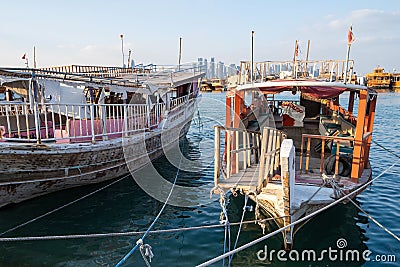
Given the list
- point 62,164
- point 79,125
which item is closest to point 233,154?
point 62,164

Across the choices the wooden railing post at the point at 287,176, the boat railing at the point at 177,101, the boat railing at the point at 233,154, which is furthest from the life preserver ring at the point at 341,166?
the boat railing at the point at 177,101

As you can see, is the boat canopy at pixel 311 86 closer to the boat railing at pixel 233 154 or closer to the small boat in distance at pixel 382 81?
the boat railing at pixel 233 154

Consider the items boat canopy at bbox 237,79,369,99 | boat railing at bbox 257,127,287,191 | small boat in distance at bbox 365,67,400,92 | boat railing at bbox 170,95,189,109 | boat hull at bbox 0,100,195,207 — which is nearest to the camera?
boat railing at bbox 257,127,287,191

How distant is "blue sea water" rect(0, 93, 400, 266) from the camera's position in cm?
581

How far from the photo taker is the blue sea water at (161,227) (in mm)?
5809

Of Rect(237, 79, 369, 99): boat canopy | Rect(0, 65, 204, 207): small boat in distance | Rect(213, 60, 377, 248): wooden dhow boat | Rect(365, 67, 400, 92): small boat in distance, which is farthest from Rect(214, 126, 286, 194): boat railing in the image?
Rect(365, 67, 400, 92): small boat in distance

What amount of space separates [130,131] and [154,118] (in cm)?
293

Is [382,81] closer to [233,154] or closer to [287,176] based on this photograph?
[233,154]

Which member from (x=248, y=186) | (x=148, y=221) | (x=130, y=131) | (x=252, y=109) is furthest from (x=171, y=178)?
(x=248, y=186)

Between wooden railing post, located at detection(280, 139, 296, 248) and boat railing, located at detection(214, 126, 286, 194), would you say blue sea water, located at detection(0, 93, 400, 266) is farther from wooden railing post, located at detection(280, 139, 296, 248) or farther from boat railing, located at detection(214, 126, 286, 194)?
boat railing, located at detection(214, 126, 286, 194)

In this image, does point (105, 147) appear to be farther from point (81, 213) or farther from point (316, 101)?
point (316, 101)

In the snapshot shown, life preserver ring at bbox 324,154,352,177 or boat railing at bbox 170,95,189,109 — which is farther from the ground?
boat railing at bbox 170,95,189,109

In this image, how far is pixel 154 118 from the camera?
40.5 feet

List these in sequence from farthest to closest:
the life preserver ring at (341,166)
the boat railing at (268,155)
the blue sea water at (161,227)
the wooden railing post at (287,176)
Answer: the life preserver ring at (341,166), the blue sea water at (161,227), the boat railing at (268,155), the wooden railing post at (287,176)
